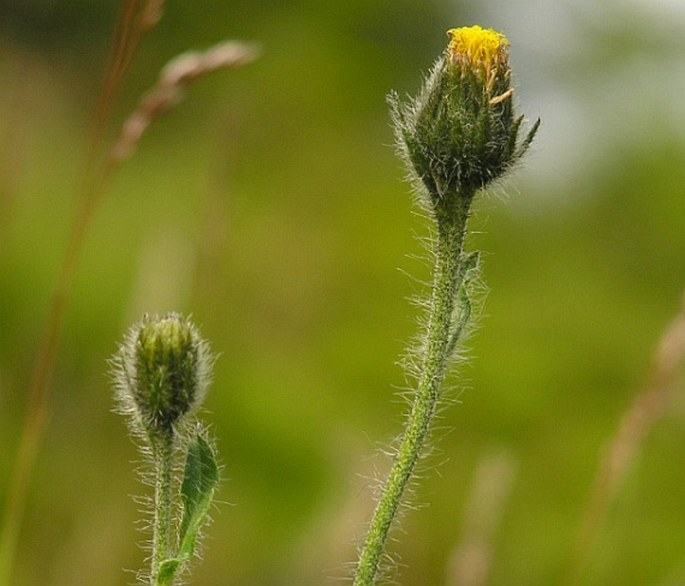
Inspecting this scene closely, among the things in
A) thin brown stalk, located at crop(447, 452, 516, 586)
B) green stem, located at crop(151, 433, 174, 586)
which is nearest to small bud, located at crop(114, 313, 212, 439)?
green stem, located at crop(151, 433, 174, 586)

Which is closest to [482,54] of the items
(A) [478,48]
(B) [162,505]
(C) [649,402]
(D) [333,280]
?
(A) [478,48]

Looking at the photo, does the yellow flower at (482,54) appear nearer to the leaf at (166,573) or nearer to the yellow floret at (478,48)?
the yellow floret at (478,48)

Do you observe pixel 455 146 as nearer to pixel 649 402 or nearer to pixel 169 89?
pixel 169 89

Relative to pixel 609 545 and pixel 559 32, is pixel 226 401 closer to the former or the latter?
pixel 609 545

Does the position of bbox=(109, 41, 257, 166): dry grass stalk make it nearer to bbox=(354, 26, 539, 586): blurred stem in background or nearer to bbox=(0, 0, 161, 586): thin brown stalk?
bbox=(0, 0, 161, 586): thin brown stalk

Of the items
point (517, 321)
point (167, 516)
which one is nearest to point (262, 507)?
point (517, 321)

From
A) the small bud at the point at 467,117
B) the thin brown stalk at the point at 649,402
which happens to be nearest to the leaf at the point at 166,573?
the small bud at the point at 467,117

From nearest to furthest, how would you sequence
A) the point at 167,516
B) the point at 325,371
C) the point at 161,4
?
the point at 167,516 → the point at 161,4 → the point at 325,371

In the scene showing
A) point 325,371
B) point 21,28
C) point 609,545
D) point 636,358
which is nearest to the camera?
point 609,545
